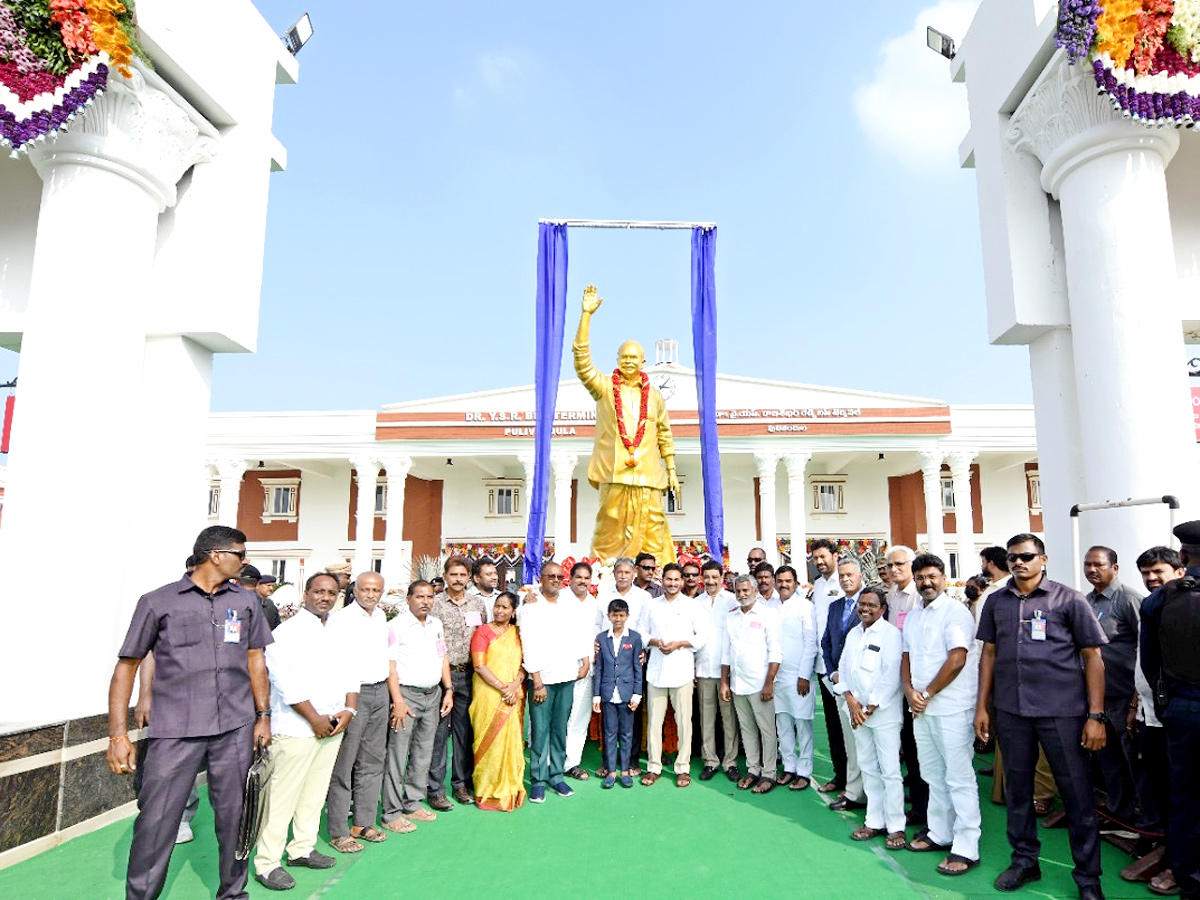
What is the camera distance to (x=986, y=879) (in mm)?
3424

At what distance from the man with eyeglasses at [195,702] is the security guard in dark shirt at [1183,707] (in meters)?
3.83

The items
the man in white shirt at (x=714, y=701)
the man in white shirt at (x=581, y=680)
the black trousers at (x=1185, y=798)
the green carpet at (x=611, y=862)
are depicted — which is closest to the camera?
the black trousers at (x=1185, y=798)

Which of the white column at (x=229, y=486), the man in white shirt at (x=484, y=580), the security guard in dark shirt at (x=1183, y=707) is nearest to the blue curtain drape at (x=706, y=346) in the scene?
the man in white shirt at (x=484, y=580)

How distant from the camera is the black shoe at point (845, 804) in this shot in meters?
4.45

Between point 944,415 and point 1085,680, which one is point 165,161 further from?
point 944,415

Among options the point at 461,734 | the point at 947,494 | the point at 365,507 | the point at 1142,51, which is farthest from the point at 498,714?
the point at 947,494

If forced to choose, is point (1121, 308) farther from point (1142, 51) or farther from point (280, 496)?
point (280, 496)

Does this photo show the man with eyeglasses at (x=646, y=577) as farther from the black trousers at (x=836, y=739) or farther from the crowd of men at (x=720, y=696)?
the black trousers at (x=836, y=739)

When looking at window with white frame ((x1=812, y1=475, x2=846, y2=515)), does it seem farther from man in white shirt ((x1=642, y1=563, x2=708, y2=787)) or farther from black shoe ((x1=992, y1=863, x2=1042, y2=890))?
black shoe ((x1=992, y1=863, x2=1042, y2=890))

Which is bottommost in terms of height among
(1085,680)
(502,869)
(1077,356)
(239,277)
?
(502,869)

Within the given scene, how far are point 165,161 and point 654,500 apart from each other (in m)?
5.35

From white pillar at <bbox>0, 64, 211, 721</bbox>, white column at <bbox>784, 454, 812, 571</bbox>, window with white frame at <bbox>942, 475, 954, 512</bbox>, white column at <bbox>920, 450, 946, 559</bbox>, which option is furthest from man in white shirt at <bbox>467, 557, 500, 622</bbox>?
window with white frame at <bbox>942, 475, 954, 512</bbox>

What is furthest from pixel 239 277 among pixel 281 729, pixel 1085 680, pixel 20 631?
pixel 1085 680

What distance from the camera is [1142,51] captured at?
182 inches
